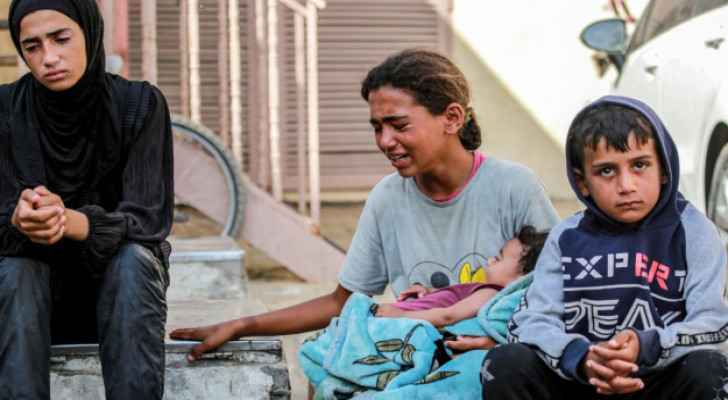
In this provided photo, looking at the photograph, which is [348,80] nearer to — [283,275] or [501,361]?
[283,275]

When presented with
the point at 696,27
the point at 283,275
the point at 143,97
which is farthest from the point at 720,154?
the point at 283,275

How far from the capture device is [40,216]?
10.1ft

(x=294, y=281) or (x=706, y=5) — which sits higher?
(x=706, y=5)

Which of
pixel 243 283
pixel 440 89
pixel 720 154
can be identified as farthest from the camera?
pixel 243 283

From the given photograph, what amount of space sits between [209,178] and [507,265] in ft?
14.6

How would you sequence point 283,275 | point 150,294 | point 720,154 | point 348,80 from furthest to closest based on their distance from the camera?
point 348,80 → point 283,275 → point 720,154 → point 150,294

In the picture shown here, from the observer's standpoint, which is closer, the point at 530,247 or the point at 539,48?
the point at 530,247

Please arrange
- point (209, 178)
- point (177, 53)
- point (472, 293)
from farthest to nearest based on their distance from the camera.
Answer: point (177, 53) < point (209, 178) < point (472, 293)

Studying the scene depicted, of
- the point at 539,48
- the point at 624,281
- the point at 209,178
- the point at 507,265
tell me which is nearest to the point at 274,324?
the point at 507,265

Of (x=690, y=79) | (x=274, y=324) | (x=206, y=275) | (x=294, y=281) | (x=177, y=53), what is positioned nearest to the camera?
(x=274, y=324)

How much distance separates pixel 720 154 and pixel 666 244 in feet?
7.43

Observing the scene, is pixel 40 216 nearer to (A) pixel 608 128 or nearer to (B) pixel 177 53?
(A) pixel 608 128

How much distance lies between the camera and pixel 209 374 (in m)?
3.81

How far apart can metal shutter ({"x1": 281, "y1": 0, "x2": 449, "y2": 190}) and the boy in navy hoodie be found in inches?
284
